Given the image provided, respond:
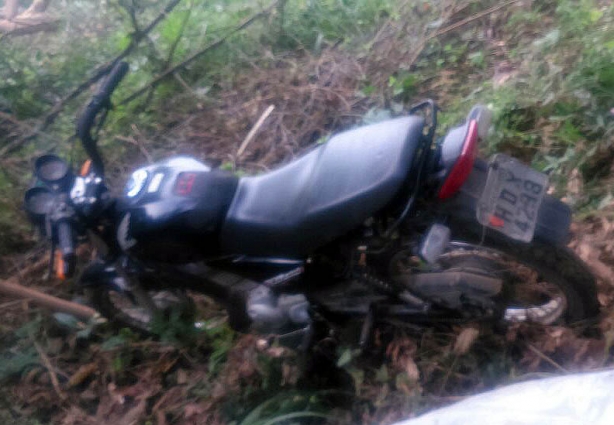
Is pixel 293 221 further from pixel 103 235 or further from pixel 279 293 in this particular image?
pixel 103 235

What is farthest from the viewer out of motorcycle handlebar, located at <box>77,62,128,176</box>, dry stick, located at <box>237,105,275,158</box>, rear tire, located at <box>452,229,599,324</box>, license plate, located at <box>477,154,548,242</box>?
dry stick, located at <box>237,105,275,158</box>

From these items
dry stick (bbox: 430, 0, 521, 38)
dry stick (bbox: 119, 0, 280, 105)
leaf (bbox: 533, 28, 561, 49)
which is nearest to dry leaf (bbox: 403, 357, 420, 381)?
leaf (bbox: 533, 28, 561, 49)

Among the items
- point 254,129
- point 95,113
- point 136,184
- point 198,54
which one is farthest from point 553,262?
point 198,54

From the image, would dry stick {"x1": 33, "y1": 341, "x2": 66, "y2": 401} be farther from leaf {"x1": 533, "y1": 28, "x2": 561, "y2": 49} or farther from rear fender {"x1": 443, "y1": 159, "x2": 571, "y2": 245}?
leaf {"x1": 533, "y1": 28, "x2": 561, "y2": 49}

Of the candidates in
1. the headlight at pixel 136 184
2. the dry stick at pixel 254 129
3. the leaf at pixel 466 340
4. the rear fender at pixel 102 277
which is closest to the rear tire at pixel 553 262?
the leaf at pixel 466 340

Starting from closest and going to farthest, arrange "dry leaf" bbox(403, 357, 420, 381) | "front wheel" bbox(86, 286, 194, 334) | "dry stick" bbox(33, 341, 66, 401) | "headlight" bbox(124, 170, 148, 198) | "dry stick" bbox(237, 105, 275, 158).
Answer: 1. "headlight" bbox(124, 170, 148, 198)
2. "dry leaf" bbox(403, 357, 420, 381)
3. "front wheel" bbox(86, 286, 194, 334)
4. "dry stick" bbox(33, 341, 66, 401)
5. "dry stick" bbox(237, 105, 275, 158)

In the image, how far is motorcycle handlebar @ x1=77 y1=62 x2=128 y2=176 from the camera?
1884mm

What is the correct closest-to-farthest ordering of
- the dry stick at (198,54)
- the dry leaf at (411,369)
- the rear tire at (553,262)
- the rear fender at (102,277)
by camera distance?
the rear tire at (553,262), the dry leaf at (411,369), the rear fender at (102,277), the dry stick at (198,54)

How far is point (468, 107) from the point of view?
3025 millimetres

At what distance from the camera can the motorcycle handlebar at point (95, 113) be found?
188 cm

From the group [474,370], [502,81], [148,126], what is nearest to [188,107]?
[148,126]

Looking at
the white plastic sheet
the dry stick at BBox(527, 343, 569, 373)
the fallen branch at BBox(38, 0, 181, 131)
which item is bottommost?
the dry stick at BBox(527, 343, 569, 373)

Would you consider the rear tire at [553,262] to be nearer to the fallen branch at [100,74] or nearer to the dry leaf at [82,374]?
the dry leaf at [82,374]

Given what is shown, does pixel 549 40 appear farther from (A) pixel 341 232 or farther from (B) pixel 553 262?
(A) pixel 341 232
